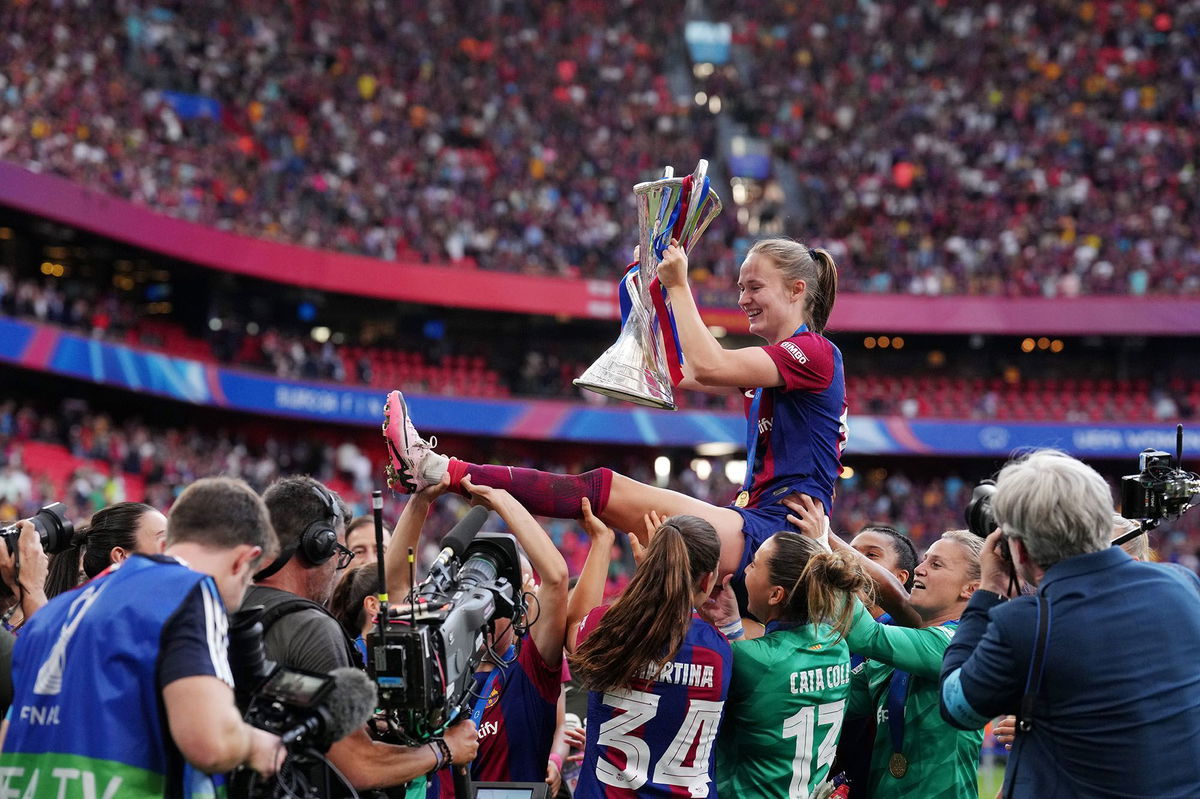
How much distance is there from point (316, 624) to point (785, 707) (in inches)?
60.5

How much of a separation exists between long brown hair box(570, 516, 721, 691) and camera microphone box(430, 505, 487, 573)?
491 millimetres

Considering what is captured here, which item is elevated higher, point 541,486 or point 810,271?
point 810,271

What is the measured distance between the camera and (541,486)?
4.74 meters

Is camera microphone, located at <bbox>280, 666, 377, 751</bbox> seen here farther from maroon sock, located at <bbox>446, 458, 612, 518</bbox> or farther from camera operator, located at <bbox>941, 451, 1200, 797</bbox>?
camera operator, located at <bbox>941, 451, 1200, 797</bbox>

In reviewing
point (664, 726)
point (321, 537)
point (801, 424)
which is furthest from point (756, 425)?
point (321, 537)

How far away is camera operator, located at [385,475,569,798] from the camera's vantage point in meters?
4.32

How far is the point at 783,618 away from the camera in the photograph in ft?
14.1

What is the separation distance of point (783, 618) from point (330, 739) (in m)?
1.68

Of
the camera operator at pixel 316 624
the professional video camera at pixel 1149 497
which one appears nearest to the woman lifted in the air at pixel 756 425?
the camera operator at pixel 316 624

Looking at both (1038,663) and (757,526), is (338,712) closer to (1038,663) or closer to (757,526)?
(1038,663)

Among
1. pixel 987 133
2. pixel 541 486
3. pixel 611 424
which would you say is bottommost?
pixel 541 486

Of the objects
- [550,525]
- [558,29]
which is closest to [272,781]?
[550,525]

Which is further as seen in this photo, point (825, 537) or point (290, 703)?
point (825, 537)

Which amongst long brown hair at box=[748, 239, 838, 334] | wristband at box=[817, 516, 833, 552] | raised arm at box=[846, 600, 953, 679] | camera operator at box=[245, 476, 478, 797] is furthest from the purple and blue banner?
raised arm at box=[846, 600, 953, 679]
